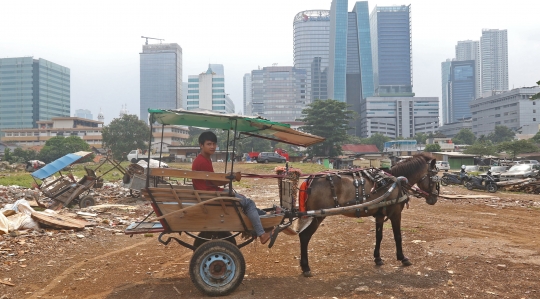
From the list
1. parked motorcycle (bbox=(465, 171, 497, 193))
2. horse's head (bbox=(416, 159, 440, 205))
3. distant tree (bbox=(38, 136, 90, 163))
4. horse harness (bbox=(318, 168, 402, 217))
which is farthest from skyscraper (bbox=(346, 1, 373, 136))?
horse harness (bbox=(318, 168, 402, 217))

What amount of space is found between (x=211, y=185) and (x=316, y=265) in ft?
8.75

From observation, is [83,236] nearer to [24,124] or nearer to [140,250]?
[140,250]

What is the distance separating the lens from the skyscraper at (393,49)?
190 metres

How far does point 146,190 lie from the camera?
19.1ft

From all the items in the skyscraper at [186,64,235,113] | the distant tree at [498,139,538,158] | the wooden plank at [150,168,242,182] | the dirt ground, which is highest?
the skyscraper at [186,64,235,113]

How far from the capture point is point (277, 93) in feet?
607

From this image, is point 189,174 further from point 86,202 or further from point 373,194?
point 86,202

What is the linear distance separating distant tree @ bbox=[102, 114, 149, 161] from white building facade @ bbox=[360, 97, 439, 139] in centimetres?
10415

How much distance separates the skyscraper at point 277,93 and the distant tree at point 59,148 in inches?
4456

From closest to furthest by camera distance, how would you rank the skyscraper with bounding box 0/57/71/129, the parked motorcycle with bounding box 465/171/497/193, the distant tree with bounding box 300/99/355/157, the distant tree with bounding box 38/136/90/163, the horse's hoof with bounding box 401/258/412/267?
the horse's hoof with bounding box 401/258/412/267 → the parked motorcycle with bounding box 465/171/497/193 → the distant tree with bounding box 300/99/355/157 → the distant tree with bounding box 38/136/90/163 → the skyscraper with bounding box 0/57/71/129

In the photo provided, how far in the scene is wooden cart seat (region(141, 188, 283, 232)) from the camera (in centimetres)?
598

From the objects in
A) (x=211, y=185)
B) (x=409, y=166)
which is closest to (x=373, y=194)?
(x=409, y=166)

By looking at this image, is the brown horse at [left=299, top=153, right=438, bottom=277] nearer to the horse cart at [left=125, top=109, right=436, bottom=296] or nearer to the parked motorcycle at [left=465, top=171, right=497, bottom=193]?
the horse cart at [left=125, top=109, right=436, bottom=296]

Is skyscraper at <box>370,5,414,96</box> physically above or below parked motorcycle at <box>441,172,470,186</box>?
above
